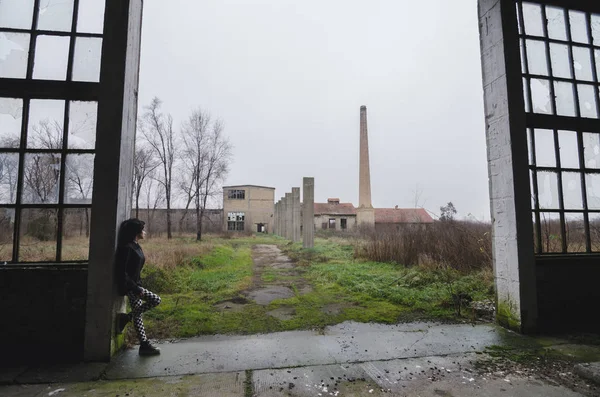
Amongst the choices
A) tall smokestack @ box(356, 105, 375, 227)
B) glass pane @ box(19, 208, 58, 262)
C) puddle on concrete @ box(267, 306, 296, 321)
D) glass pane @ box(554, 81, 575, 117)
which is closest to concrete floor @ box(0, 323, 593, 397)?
puddle on concrete @ box(267, 306, 296, 321)

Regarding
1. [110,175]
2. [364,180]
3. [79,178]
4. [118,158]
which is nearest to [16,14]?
[79,178]

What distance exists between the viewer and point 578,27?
4316mm

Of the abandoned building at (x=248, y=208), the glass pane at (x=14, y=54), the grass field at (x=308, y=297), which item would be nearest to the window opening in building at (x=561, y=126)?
the grass field at (x=308, y=297)

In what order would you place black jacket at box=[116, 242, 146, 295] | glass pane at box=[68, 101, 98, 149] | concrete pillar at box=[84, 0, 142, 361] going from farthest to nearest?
glass pane at box=[68, 101, 98, 149]
black jacket at box=[116, 242, 146, 295]
concrete pillar at box=[84, 0, 142, 361]

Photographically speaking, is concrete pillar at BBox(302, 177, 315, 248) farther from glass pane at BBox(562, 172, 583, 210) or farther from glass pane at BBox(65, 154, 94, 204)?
glass pane at BBox(65, 154, 94, 204)

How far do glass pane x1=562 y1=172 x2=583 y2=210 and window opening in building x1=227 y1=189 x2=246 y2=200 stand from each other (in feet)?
138

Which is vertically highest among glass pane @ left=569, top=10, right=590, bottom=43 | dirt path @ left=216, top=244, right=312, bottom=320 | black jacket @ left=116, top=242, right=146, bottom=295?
glass pane @ left=569, top=10, right=590, bottom=43

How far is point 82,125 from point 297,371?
3.54 meters

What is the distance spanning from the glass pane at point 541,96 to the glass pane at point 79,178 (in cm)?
585

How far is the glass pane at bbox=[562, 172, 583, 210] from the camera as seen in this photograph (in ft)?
13.4

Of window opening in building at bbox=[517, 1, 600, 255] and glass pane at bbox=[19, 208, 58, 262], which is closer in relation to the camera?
glass pane at bbox=[19, 208, 58, 262]

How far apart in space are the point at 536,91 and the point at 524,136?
0.83 m

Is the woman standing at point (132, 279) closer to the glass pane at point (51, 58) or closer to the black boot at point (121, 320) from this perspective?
the black boot at point (121, 320)

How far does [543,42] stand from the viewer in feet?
13.7
